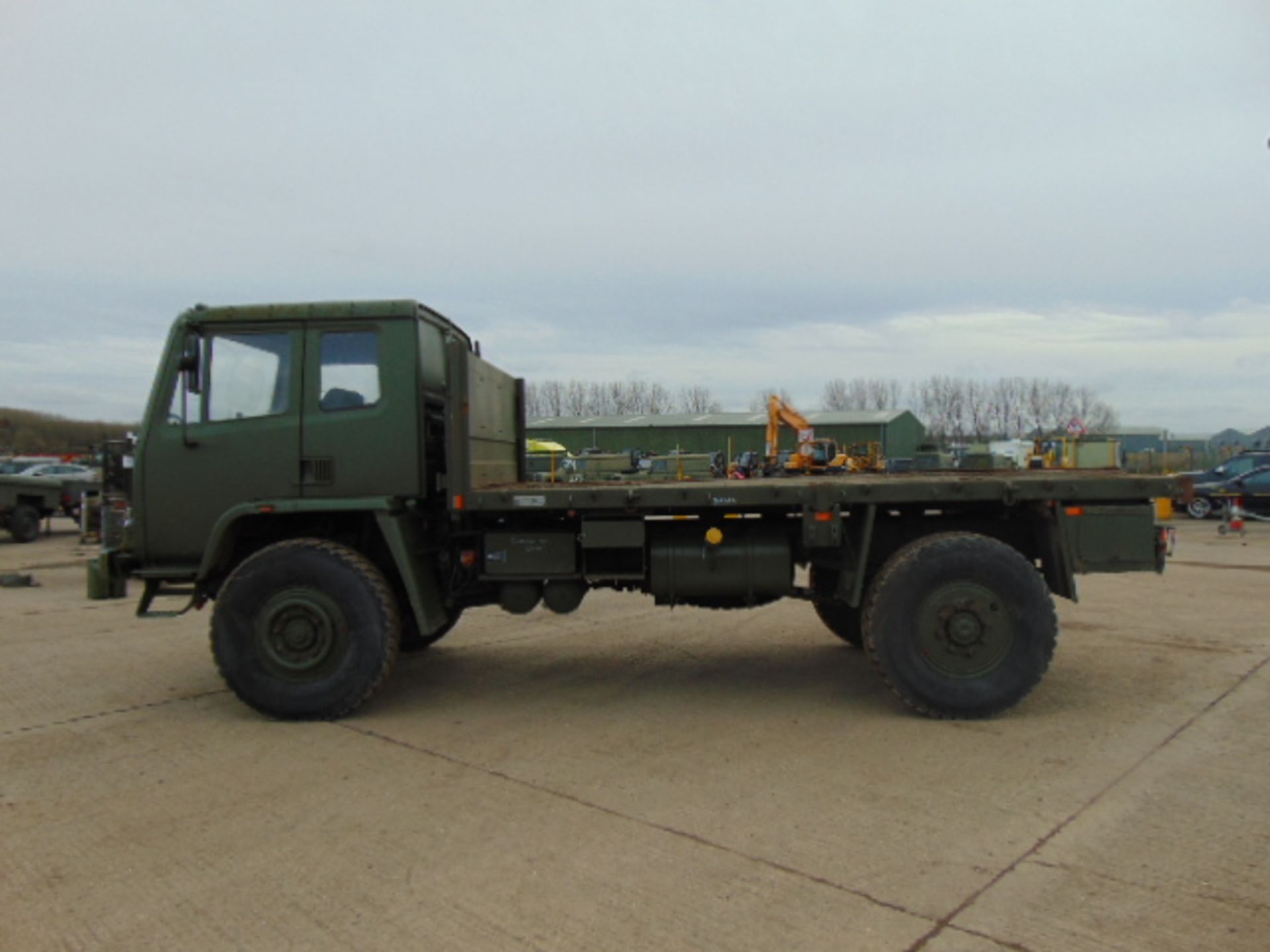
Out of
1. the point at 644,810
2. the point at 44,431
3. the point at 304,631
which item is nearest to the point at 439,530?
the point at 304,631

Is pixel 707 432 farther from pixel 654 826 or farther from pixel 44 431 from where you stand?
pixel 44 431

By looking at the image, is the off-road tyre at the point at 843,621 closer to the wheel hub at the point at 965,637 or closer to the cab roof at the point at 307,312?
the wheel hub at the point at 965,637

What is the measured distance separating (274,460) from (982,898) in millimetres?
4699

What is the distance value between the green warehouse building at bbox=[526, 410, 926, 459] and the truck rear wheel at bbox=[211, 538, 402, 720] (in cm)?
4141

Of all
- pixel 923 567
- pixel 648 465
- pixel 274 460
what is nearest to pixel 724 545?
pixel 923 567

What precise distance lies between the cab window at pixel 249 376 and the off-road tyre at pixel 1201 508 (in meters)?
24.1

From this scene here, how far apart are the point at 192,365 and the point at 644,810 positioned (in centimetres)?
394

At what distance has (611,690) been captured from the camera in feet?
21.6

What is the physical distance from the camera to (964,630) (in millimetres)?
5645

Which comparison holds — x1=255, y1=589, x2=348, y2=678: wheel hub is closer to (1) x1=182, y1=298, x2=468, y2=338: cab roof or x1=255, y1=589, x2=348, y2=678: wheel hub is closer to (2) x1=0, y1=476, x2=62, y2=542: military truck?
(1) x1=182, y1=298, x2=468, y2=338: cab roof

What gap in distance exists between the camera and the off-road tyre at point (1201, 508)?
2378 cm

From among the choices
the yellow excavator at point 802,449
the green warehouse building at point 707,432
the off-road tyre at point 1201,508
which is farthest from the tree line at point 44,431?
the off-road tyre at point 1201,508

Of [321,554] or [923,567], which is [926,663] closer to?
[923,567]

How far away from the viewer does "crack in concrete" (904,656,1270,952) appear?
10.6 ft
